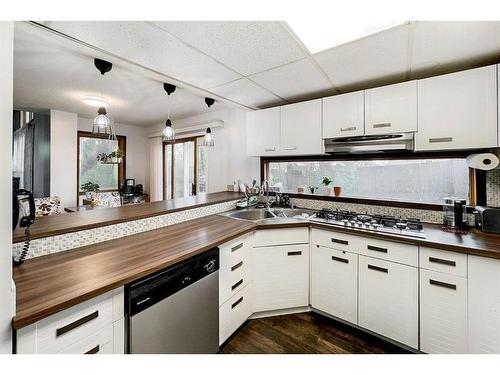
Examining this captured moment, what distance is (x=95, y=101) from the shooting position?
3.08 m

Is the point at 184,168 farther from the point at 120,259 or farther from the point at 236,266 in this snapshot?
the point at 120,259

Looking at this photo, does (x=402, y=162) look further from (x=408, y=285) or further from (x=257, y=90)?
(x=257, y=90)

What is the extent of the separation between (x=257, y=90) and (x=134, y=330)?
229 cm

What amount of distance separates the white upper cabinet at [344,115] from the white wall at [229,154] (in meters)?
1.21

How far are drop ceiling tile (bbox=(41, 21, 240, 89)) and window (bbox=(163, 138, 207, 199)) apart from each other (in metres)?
2.13

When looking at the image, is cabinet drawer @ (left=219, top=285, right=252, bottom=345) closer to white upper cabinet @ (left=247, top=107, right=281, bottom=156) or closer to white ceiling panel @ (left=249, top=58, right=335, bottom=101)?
white upper cabinet @ (left=247, top=107, right=281, bottom=156)

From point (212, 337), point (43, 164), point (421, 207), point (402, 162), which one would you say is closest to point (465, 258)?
point (421, 207)

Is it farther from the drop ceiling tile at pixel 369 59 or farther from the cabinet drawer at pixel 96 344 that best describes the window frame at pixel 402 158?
the cabinet drawer at pixel 96 344

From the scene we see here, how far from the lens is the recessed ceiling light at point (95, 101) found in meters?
2.96

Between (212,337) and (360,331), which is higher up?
(212,337)

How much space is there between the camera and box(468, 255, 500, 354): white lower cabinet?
50.8 inches

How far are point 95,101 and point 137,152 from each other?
210cm

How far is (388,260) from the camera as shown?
5.32 feet

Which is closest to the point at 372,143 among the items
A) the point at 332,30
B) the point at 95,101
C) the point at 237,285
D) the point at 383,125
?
the point at 383,125
